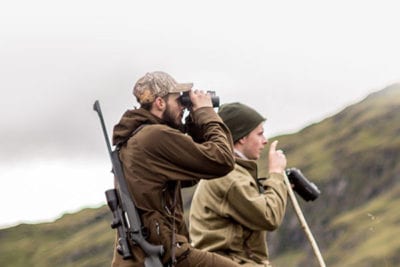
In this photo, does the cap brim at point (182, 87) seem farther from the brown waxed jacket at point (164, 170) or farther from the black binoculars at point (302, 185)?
the black binoculars at point (302, 185)

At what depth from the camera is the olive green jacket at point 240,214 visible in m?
8.91

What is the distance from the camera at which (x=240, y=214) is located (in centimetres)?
894

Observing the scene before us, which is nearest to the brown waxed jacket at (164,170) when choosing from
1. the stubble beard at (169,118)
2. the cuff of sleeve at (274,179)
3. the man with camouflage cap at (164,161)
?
the man with camouflage cap at (164,161)

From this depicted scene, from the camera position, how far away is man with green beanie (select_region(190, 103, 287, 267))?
891 centimetres

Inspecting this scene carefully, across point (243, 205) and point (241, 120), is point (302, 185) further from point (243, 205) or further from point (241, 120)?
point (243, 205)

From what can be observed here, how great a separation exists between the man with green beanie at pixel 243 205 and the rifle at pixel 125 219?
4.11ft

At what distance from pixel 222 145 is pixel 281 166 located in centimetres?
131

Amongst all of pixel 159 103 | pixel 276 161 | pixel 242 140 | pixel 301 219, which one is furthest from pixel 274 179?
pixel 159 103

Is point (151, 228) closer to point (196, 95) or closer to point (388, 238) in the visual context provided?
point (196, 95)

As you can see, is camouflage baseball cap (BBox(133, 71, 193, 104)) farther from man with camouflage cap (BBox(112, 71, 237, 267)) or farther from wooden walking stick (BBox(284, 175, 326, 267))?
wooden walking stick (BBox(284, 175, 326, 267))

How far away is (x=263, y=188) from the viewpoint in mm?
9266

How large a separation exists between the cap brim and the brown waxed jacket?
0.31 m

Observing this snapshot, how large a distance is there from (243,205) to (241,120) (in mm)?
967

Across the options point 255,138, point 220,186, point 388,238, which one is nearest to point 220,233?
point 220,186
